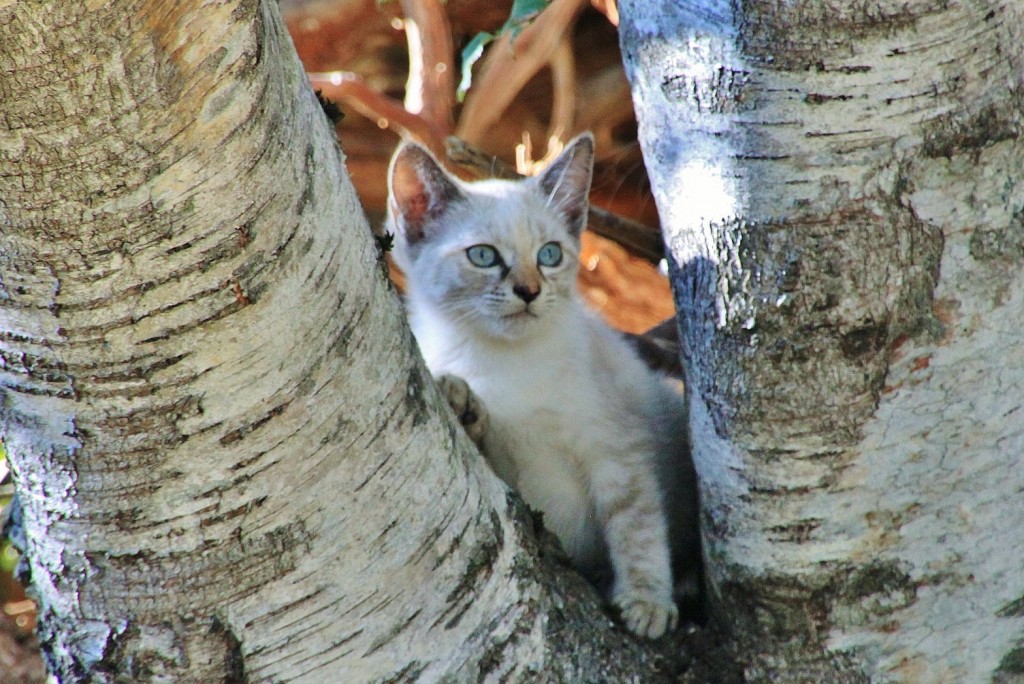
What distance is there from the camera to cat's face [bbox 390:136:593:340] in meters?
2.49

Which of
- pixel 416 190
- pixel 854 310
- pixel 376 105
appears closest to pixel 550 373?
pixel 416 190

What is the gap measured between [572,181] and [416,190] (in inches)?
17.6

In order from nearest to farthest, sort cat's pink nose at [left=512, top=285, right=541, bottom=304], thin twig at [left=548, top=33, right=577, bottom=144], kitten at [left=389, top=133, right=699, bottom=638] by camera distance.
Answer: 1. kitten at [left=389, top=133, right=699, bottom=638]
2. cat's pink nose at [left=512, top=285, right=541, bottom=304]
3. thin twig at [left=548, top=33, right=577, bottom=144]

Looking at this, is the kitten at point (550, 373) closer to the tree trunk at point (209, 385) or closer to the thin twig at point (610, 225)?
the thin twig at point (610, 225)

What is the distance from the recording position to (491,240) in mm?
2602

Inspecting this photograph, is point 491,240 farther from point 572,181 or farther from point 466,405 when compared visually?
point 466,405

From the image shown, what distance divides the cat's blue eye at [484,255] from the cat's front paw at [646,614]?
96cm

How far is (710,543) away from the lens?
1752 millimetres

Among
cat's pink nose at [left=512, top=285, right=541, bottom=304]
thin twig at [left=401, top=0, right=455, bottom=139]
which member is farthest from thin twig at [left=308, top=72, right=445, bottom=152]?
cat's pink nose at [left=512, top=285, right=541, bottom=304]

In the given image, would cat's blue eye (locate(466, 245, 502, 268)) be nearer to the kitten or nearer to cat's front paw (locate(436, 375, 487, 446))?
the kitten

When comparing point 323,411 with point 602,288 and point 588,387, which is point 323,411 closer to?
point 588,387

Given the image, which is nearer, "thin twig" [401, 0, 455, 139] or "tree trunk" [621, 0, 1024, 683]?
"tree trunk" [621, 0, 1024, 683]

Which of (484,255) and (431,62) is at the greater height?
(431,62)

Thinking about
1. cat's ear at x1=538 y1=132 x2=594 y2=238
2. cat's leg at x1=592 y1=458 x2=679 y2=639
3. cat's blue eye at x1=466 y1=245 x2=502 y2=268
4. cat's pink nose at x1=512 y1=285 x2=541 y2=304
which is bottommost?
cat's leg at x1=592 y1=458 x2=679 y2=639
